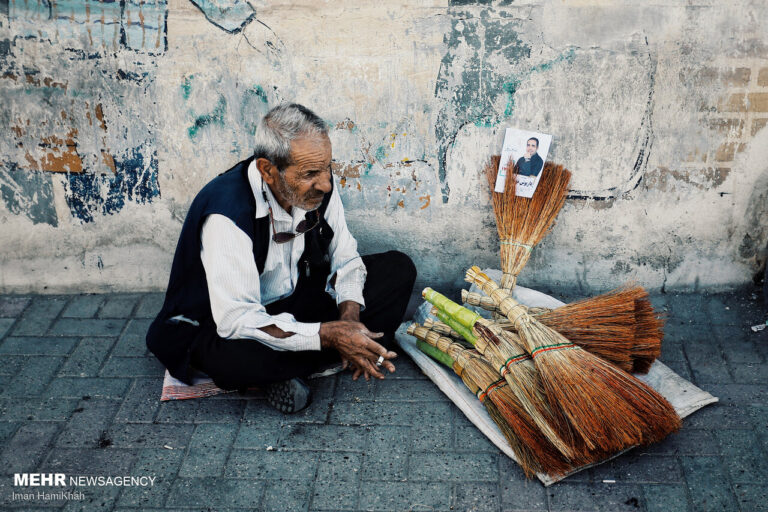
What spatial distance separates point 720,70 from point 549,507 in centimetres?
240

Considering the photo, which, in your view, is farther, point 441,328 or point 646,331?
point 441,328

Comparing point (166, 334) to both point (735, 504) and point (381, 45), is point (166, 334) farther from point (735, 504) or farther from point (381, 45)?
point (735, 504)

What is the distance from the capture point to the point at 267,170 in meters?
2.98

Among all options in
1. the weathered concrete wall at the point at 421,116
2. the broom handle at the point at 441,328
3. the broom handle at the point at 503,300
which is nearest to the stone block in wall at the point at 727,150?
the weathered concrete wall at the point at 421,116

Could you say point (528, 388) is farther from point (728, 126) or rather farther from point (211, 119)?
point (211, 119)

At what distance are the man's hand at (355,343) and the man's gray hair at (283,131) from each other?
752 millimetres

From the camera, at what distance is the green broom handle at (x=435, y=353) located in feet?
10.8

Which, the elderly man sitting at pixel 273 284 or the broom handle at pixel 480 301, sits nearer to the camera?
the elderly man sitting at pixel 273 284

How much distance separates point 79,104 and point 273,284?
159 centimetres

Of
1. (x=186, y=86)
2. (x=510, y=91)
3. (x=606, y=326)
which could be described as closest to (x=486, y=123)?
(x=510, y=91)

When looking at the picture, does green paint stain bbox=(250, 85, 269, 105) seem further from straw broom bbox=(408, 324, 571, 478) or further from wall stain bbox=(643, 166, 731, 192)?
wall stain bbox=(643, 166, 731, 192)

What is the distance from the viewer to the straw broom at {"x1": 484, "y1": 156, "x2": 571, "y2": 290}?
3605mm

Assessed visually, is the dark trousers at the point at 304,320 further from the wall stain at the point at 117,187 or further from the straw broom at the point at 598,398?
the wall stain at the point at 117,187

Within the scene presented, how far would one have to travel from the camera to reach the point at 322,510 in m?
2.66
